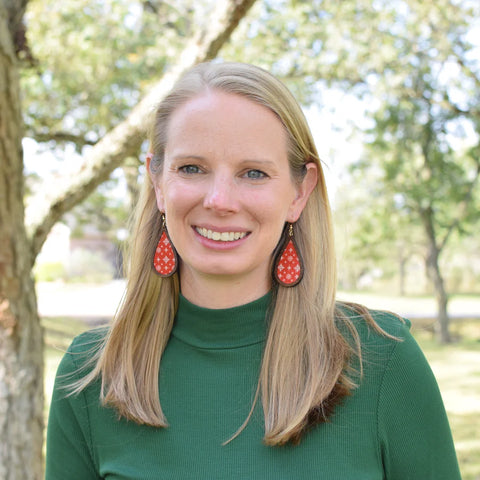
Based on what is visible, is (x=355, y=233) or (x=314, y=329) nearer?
(x=314, y=329)

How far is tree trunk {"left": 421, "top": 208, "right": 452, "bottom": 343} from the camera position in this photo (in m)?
17.0

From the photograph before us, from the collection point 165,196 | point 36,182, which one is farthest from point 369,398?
point 36,182

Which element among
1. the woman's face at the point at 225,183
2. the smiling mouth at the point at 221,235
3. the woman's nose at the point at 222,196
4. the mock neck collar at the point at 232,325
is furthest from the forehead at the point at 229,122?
the mock neck collar at the point at 232,325

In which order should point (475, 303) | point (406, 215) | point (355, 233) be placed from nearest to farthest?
point (406, 215), point (355, 233), point (475, 303)

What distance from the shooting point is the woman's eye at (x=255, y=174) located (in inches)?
67.6

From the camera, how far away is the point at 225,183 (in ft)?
5.51

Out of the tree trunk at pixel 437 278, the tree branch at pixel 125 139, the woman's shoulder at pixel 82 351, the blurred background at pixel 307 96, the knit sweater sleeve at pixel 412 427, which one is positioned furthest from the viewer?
the tree trunk at pixel 437 278

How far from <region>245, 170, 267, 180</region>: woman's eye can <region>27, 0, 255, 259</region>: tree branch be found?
5.97ft

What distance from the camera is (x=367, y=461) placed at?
5.34 feet

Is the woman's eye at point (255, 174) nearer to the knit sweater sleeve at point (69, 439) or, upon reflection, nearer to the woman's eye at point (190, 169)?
the woman's eye at point (190, 169)

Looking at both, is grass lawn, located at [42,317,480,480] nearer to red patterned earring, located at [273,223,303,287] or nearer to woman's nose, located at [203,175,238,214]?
red patterned earring, located at [273,223,303,287]

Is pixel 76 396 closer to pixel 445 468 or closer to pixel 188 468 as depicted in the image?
pixel 188 468

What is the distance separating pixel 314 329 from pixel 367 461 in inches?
15.1

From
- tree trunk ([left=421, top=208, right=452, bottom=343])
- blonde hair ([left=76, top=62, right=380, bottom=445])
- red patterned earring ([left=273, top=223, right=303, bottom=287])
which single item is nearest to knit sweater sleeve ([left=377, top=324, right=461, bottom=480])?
blonde hair ([left=76, top=62, right=380, bottom=445])
